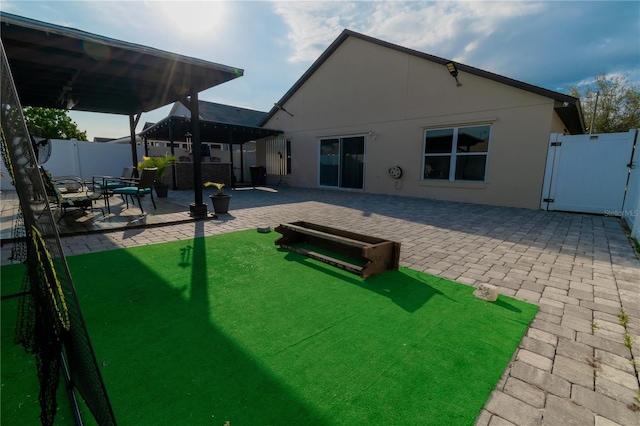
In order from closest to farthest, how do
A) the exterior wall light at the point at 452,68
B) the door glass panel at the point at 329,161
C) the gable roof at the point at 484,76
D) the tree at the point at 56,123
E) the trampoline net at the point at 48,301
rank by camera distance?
the trampoline net at the point at 48,301, the gable roof at the point at 484,76, the exterior wall light at the point at 452,68, the door glass panel at the point at 329,161, the tree at the point at 56,123

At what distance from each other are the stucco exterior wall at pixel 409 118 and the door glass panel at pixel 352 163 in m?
0.33

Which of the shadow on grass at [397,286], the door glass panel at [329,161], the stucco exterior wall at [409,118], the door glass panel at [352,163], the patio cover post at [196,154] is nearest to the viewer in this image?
the shadow on grass at [397,286]

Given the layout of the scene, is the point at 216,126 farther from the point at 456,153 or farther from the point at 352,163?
the point at 456,153

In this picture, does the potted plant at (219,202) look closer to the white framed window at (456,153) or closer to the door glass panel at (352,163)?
the door glass panel at (352,163)

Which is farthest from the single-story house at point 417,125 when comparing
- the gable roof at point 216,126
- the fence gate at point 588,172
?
the gable roof at point 216,126

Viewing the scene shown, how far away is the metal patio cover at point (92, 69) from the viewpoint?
370cm

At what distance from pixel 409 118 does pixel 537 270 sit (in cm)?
719

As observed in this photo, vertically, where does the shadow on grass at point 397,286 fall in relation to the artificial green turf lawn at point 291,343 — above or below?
above

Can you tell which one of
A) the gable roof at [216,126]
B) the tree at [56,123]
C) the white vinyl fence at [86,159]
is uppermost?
the tree at [56,123]

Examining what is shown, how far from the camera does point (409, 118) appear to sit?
30.8ft

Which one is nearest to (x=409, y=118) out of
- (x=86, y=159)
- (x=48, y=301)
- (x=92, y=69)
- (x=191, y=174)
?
(x=92, y=69)

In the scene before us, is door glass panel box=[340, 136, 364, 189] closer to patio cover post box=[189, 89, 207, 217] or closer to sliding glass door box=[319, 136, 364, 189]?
sliding glass door box=[319, 136, 364, 189]

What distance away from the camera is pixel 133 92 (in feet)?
24.1

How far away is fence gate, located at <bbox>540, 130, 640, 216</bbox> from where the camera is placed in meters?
6.31
